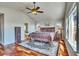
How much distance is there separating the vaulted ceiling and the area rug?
0.45 m

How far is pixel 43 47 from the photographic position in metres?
2.06

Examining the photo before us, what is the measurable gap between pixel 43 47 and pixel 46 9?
691mm

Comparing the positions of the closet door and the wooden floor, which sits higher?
the closet door

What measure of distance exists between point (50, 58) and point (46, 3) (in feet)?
3.16

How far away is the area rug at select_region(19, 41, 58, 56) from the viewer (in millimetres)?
2014

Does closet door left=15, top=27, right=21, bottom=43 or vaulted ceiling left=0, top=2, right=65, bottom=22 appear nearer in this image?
vaulted ceiling left=0, top=2, right=65, bottom=22

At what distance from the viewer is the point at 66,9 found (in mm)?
1986

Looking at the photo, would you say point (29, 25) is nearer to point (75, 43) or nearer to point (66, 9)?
point (66, 9)

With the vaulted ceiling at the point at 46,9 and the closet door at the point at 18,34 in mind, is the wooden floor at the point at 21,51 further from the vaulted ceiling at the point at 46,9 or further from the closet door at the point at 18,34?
the vaulted ceiling at the point at 46,9

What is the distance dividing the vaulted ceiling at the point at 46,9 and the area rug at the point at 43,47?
1.46 feet

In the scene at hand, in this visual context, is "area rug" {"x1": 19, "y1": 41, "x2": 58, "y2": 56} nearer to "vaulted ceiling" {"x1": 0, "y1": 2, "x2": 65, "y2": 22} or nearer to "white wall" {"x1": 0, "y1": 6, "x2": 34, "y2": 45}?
"white wall" {"x1": 0, "y1": 6, "x2": 34, "y2": 45}

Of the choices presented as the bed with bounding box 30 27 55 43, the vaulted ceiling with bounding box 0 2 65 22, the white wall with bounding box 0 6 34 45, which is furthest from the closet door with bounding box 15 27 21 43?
the vaulted ceiling with bounding box 0 2 65 22

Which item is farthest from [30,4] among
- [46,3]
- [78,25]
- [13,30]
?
[78,25]

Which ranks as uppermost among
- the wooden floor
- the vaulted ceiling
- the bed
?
the vaulted ceiling
